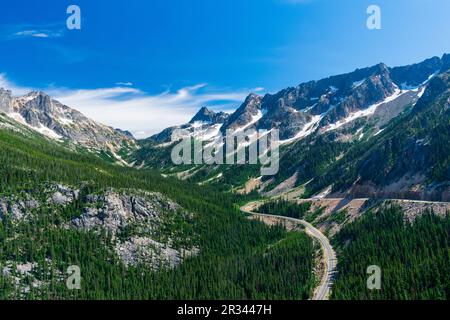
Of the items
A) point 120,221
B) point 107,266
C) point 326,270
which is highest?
point 120,221

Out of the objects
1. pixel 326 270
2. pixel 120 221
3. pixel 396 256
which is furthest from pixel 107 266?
pixel 396 256

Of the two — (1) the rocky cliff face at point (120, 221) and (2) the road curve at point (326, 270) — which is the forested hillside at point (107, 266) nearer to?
(1) the rocky cliff face at point (120, 221)

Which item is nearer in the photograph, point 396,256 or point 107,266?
point 396,256

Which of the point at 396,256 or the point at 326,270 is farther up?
the point at 396,256

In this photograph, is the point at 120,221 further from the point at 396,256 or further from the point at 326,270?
the point at 396,256

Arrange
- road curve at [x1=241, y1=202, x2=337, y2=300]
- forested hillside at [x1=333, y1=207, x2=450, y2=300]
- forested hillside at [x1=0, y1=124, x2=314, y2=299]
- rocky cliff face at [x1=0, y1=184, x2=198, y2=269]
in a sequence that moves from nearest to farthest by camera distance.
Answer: forested hillside at [x1=333, y1=207, x2=450, y2=300]
road curve at [x1=241, y1=202, x2=337, y2=300]
forested hillside at [x1=0, y1=124, x2=314, y2=299]
rocky cliff face at [x1=0, y1=184, x2=198, y2=269]

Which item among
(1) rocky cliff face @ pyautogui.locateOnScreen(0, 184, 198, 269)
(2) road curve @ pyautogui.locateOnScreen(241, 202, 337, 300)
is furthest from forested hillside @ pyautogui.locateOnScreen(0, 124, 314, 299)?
(2) road curve @ pyautogui.locateOnScreen(241, 202, 337, 300)

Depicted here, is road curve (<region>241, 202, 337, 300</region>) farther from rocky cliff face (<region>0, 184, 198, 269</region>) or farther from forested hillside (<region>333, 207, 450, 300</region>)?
rocky cliff face (<region>0, 184, 198, 269</region>)
